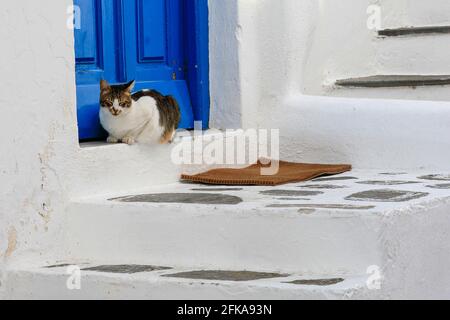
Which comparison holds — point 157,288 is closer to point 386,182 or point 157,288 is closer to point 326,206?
point 326,206

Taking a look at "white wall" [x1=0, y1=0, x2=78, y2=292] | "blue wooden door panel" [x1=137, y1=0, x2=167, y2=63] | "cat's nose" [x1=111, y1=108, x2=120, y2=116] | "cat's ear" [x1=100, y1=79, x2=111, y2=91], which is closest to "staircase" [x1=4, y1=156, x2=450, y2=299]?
"white wall" [x1=0, y1=0, x2=78, y2=292]

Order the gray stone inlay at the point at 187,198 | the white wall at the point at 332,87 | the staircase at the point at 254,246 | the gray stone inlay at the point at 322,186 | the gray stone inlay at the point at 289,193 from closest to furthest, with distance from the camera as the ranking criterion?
the staircase at the point at 254,246, the gray stone inlay at the point at 187,198, the gray stone inlay at the point at 289,193, the gray stone inlay at the point at 322,186, the white wall at the point at 332,87

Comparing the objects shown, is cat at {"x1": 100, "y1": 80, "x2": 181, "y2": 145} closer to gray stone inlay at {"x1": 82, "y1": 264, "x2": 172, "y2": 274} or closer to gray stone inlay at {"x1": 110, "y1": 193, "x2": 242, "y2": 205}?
gray stone inlay at {"x1": 110, "y1": 193, "x2": 242, "y2": 205}

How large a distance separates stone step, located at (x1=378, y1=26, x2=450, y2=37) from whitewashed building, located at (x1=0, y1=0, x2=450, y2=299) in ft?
3.15

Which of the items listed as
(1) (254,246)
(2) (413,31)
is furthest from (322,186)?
(2) (413,31)

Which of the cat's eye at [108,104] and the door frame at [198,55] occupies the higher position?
the door frame at [198,55]

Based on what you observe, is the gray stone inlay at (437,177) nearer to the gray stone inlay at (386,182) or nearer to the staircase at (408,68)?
the gray stone inlay at (386,182)

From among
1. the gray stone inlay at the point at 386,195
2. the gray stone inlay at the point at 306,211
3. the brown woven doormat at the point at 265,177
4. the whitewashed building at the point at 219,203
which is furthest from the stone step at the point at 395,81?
the gray stone inlay at the point at 306,211

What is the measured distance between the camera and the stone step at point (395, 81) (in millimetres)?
5845

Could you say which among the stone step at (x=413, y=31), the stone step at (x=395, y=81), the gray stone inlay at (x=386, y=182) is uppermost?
the stone step at (x=413, y=31)

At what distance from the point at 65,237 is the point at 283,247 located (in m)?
1.02

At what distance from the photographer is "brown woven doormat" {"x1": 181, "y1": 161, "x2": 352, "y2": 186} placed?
495cm

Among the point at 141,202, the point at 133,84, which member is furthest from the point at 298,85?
the point at 141,202

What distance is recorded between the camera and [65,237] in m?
4.41
